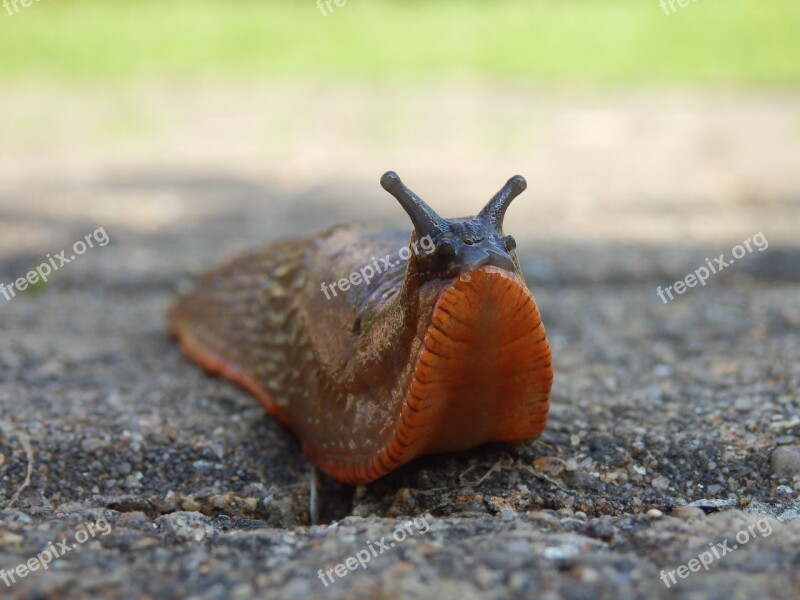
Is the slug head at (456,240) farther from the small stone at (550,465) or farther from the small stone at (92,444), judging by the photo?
the small stone at (92,444)

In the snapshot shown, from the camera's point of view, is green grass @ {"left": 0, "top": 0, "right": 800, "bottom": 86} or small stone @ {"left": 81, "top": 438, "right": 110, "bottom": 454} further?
green grass @ {"left": 0, "top": 0, "right": 800, "bottom": 86}

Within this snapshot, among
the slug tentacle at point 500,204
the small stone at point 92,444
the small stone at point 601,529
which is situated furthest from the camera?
the small stone at point 92,444

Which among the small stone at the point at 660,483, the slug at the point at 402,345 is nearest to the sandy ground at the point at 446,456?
the small stone at the point at 660,483

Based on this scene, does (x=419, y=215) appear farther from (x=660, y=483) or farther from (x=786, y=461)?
(x=786, y=461)

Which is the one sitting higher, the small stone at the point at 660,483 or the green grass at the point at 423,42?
the green grass at the point at 423,42

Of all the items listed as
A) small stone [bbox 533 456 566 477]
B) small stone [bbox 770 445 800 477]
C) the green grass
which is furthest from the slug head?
the green grass

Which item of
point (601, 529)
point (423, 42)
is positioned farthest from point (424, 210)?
point (423, 42)

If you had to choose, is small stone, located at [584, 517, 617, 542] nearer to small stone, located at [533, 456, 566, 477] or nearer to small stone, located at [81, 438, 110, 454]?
small stone, located at [533, 456, 566, 477]
